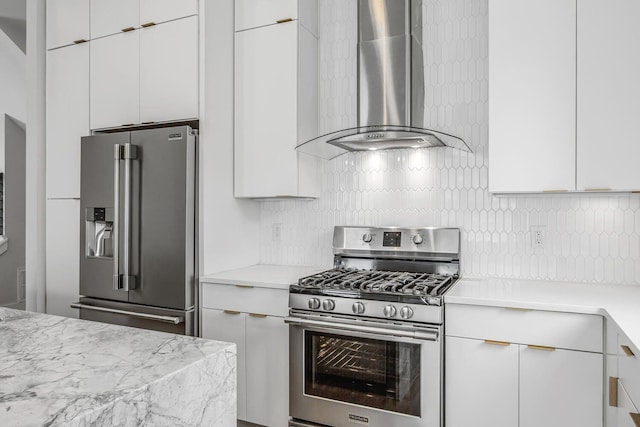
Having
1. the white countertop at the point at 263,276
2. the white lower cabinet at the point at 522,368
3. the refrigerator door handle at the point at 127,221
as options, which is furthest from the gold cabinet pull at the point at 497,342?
the refrigerator door handle at the point at 127,221

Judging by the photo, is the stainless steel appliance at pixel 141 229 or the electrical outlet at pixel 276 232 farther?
the electrical outlet at pixel 276 232

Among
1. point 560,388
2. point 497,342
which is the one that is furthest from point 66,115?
point 560,388

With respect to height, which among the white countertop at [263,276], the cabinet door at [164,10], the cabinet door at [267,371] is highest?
the cabinet door at [164,10]

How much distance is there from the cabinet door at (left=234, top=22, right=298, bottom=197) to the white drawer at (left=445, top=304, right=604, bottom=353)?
1280 mm

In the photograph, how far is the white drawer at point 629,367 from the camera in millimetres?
1392

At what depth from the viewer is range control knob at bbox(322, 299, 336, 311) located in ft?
7.52

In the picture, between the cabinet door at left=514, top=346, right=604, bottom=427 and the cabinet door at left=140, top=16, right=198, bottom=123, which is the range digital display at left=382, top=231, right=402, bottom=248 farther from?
the cabinet door at left=140, top=16, right=198, bottom=123

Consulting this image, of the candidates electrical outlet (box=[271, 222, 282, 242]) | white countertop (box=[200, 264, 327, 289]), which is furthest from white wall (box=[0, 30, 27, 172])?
white countertop (box=[200, 264, 327, 289])

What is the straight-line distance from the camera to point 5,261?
5.02 metres

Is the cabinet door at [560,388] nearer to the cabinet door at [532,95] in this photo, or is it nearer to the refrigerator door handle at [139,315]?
the cabinet door at [532,95]

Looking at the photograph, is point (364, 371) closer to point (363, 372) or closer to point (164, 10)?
point (363, 372)

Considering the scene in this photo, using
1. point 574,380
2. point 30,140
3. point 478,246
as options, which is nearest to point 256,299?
point 478,246

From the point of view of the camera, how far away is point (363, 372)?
7.39 ft

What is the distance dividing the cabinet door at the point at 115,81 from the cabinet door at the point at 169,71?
8cm
